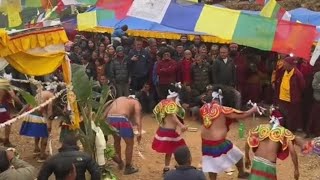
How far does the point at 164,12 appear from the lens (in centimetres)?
887

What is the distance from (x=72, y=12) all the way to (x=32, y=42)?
Result: 8.15 m

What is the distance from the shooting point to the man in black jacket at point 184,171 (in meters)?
5.55

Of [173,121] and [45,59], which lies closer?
[45,59]

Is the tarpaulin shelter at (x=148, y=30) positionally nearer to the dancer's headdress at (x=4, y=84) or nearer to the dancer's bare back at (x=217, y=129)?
the dancer's headdress at (x=4, y=84)

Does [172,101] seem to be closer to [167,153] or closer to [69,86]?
[167,153]

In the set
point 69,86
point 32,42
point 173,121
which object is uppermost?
point 32,42

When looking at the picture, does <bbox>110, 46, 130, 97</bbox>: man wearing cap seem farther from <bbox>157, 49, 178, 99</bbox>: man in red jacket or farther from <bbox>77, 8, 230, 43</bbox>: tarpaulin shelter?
<bbox>77, 8, 230, 43</bbox>: tarpaulin shelter

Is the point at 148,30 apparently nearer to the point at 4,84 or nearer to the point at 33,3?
the point at 33,3

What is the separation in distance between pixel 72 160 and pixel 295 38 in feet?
13.6

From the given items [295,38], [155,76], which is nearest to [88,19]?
[155,76]

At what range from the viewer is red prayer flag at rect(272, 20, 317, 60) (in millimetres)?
8305

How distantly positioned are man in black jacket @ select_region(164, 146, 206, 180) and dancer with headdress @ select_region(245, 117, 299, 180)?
6.60 feet

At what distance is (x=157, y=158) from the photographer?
1041cm

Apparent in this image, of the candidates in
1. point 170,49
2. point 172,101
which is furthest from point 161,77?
point 172,101
